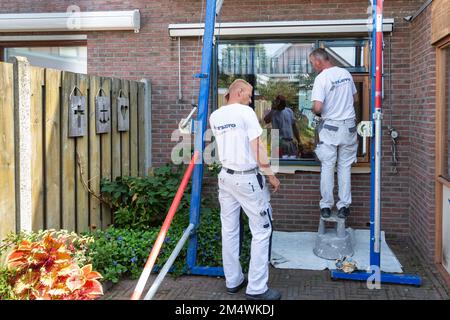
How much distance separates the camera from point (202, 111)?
5805 mm

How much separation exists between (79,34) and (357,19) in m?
4.02

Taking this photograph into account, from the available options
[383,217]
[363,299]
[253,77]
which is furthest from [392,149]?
[363,299]

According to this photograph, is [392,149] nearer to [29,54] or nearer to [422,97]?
[422,97]

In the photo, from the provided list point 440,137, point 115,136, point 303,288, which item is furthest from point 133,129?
point 440,137

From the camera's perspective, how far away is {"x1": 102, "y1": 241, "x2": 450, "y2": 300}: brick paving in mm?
5340

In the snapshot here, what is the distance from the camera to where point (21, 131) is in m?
4.95

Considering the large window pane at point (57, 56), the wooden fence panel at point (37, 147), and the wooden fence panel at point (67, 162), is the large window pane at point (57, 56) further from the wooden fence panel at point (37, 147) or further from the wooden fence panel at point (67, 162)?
the wooden fence panel at point (37, 147)

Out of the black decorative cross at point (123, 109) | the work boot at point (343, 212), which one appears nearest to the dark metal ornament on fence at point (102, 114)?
the black decorative cross at point (123, 109)

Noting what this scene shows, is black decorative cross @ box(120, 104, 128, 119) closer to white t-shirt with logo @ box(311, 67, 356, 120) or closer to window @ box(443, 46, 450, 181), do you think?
white t-shirt with logo @ box(311, 67, 356, 120)

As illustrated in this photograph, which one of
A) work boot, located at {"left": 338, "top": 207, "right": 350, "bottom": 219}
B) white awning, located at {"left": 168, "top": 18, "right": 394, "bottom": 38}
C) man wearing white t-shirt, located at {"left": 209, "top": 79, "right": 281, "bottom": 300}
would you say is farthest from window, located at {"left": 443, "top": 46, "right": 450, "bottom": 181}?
man wearing white t-shirt, located at {"left": 209, "top": 79, "right": 281, "bottom": 300}

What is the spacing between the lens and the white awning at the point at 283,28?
24.7 feet

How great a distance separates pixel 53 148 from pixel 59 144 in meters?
0.13

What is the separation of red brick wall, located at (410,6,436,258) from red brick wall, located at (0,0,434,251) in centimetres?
3

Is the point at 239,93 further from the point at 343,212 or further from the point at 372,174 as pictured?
the point at 343,212
